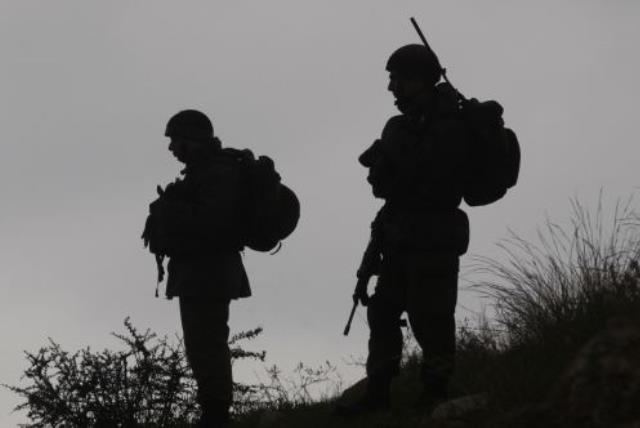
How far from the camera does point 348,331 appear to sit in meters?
7.68

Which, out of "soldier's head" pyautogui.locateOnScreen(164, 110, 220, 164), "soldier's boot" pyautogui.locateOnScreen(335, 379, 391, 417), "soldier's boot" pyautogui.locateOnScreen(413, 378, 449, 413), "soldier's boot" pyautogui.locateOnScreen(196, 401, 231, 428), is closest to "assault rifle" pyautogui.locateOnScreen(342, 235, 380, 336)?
"soldier's boot" pyautogui.locateOnScreen(335, 379, 391, 417)

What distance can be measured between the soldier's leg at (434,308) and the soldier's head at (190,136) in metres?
1.55

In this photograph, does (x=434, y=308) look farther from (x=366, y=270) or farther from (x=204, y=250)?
(x=204, y=250)

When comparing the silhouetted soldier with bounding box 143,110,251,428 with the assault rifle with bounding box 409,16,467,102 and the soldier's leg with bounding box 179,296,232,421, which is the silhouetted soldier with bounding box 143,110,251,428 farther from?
the assault rifle with bounding box 409,16,467,102

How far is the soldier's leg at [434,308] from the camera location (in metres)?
7.25

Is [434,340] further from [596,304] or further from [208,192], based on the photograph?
[208,192]

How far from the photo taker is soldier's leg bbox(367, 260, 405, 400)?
24.7 ft

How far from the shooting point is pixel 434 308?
7.24 metres

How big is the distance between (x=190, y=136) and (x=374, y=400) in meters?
1.98

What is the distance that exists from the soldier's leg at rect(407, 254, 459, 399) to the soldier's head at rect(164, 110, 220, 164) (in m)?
1.55

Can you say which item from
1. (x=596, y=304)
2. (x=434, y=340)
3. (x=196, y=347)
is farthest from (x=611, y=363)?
(x=196, y=347)

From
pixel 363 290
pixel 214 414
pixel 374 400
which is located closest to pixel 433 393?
pixel 374 400

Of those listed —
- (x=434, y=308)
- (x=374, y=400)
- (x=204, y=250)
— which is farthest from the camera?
(x=204, y=250)

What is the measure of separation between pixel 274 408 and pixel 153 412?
966 mm
